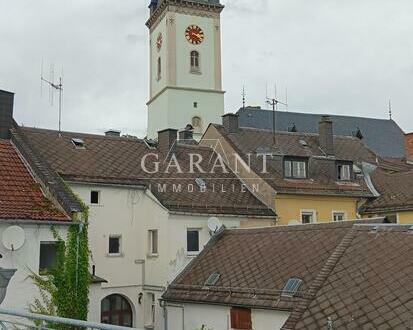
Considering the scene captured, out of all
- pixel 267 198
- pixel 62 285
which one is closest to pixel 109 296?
pixel 62 285

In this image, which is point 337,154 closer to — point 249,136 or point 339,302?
point 249,136

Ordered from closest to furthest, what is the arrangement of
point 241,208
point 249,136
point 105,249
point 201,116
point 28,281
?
point 28,281 → point 105,249 → point 241,208 → point 249,136 → point 201,116

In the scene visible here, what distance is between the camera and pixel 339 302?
1692 cm

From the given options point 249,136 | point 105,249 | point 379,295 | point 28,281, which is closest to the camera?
point 379,295

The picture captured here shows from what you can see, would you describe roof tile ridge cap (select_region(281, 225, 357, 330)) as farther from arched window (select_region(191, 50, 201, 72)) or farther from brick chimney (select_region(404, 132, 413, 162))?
arched window (select_region(191, 50, 201, 72))

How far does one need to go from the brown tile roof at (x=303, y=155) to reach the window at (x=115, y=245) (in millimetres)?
8022

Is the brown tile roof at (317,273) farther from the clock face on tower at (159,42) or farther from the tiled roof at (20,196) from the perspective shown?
the clock face on tower at (159,42)

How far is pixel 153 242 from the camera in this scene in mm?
28500

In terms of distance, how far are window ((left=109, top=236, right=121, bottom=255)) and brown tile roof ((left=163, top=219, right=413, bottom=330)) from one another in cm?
337

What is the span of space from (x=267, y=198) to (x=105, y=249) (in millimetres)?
8469

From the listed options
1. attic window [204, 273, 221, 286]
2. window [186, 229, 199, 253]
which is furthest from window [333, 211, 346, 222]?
attic window [204, 273, 221, 286]

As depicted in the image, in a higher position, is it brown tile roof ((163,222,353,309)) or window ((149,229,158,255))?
window ((149,229,158,255))

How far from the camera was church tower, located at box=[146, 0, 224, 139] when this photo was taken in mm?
64312

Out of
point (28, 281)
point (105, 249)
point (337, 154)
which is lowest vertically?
point (28, 281)
